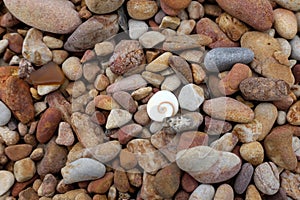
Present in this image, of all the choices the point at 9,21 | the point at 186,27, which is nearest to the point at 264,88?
the point at 186,27

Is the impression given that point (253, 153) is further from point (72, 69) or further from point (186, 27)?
point (72, 69)

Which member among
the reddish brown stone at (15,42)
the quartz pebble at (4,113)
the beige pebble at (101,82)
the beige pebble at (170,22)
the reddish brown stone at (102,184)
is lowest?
the reddish brown stone at (102,184)

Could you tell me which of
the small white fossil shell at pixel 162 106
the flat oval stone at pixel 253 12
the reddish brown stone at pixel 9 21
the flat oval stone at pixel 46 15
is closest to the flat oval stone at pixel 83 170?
the small white fossil shell at pixel 162 106

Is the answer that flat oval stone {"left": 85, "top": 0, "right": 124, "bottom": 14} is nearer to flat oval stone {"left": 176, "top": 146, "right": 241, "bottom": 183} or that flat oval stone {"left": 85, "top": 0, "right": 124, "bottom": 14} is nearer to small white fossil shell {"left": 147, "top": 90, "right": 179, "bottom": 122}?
small white fossil shell {"left": 147, "top": 90, "right": 179, "bottom": 122}

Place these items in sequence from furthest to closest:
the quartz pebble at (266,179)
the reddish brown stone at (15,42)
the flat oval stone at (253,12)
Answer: the reddish brown stone at (15,42) < the flat oval stone at (253,12) < the quartz pebble at (266,179)

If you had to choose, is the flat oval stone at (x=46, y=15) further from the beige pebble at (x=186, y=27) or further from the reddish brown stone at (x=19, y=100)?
the beige pebble at (x=186, y=27)
